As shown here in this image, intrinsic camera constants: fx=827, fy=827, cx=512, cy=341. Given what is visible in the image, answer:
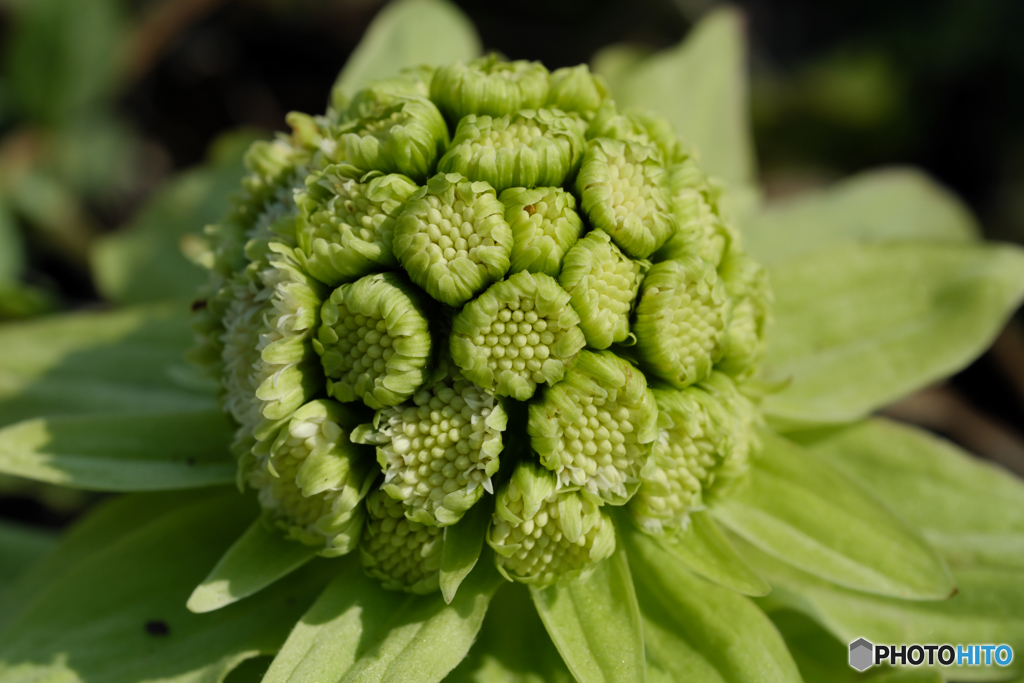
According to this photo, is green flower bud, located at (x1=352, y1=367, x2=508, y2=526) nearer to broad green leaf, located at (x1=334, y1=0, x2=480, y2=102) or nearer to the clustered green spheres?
the clustered green spheres

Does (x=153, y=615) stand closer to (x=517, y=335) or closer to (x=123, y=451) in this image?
(x=123, y=451)

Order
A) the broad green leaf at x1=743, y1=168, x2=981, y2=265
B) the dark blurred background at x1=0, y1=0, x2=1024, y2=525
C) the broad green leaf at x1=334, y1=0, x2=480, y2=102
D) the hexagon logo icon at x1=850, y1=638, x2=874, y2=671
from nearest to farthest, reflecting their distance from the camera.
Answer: the hexagon logo icon at x1=850, y1=638, x2=874, y2=671, the broad green leaf at x1=334, y1=0, x2=480, y2=102, the broad green leaf at x1=743, y1=168, x2=981, y2=265, the dark blurred background at x1=0, y1=0, x2=1024, y2=525

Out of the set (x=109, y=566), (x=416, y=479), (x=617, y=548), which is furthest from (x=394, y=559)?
(x=109, y=566)

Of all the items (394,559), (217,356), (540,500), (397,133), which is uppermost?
(397,133)

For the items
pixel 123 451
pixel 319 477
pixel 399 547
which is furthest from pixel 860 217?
pixel 123 451

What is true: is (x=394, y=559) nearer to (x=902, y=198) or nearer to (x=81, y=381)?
(x=81, y=381)

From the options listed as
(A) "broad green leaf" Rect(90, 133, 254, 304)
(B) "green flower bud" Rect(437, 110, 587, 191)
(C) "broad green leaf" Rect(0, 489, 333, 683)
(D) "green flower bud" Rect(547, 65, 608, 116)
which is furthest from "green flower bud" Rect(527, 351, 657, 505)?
(A) "broad green leaf" Rect(90, 133, 254, 304)
